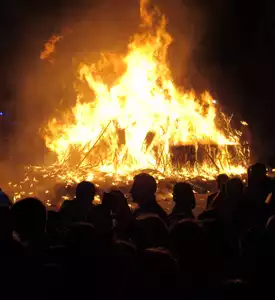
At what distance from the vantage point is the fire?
1376cm

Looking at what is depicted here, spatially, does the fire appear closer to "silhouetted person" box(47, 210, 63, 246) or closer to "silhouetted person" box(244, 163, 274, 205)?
"silhouetted person" box(244, 163, 274, 205)

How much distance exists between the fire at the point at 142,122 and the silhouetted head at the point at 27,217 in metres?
9.96

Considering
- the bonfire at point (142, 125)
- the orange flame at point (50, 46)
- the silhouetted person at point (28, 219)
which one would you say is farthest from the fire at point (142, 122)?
the silhouetted person at point (28, 219)

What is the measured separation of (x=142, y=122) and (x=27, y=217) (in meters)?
11.0

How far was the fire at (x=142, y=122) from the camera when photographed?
13.8m

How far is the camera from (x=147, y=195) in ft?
14.7

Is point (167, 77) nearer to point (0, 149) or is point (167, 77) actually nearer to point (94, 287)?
point (0, 149)

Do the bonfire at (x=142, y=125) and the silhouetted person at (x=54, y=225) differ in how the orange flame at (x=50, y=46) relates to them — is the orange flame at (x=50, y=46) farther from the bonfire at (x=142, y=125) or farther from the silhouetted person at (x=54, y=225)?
the silhouetted person at (x=54, y=225)

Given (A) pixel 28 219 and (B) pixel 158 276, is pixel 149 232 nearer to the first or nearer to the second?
(B) pixel 158 276

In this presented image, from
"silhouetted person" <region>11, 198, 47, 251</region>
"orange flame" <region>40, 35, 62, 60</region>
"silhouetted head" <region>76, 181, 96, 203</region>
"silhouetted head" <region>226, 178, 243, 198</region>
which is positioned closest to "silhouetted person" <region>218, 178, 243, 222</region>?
"silhouetted head" <region>226, 178, 243, 198</region>

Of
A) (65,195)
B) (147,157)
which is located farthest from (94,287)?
(147,157)

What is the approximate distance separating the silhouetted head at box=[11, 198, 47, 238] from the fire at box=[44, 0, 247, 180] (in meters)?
9.96

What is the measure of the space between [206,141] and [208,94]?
6.99ft

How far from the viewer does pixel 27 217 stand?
122 inches
